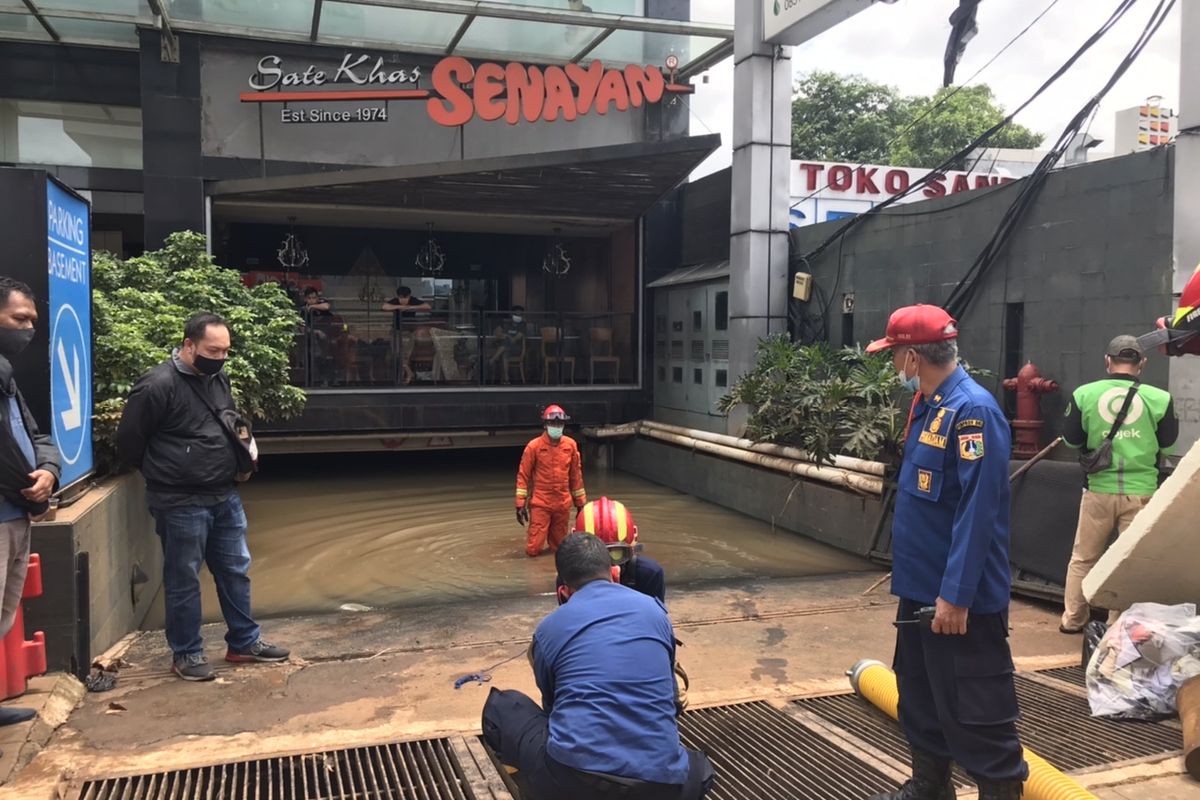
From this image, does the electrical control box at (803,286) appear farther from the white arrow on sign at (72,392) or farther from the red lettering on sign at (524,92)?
the white arrow on sign at (72,392)

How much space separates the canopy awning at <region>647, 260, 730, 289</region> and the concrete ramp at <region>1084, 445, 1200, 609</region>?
31.3 ft

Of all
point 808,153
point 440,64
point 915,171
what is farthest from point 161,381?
point 808,153

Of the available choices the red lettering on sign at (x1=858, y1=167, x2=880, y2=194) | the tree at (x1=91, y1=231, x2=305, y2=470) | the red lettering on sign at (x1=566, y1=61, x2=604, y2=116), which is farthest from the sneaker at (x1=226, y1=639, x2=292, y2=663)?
the red lettering on sign at (x1=858, y1=167, x2=880, y2=194)

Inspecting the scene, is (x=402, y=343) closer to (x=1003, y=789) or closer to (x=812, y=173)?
(x=812, y=173)

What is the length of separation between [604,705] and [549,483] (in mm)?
5836

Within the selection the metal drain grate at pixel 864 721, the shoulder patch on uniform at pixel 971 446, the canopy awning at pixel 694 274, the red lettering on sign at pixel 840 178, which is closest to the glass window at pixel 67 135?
the canopy awning at pixel 694 274

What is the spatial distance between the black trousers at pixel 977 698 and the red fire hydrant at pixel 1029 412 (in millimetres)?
5448

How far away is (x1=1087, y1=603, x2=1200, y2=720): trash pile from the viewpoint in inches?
166

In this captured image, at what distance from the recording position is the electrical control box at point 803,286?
11734 millimetres

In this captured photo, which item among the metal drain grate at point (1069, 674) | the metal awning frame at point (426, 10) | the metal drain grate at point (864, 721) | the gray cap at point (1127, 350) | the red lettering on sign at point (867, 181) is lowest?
the metal drain grate at point (1069, 674)

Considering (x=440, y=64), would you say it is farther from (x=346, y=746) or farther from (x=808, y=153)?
(x=808, y=153)

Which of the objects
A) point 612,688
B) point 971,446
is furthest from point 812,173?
point 612,688

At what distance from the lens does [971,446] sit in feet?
9.95

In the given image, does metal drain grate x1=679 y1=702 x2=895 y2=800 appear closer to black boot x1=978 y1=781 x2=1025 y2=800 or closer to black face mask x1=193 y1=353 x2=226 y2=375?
black boot x1=978 y1=781 x2=1025 y2=800
